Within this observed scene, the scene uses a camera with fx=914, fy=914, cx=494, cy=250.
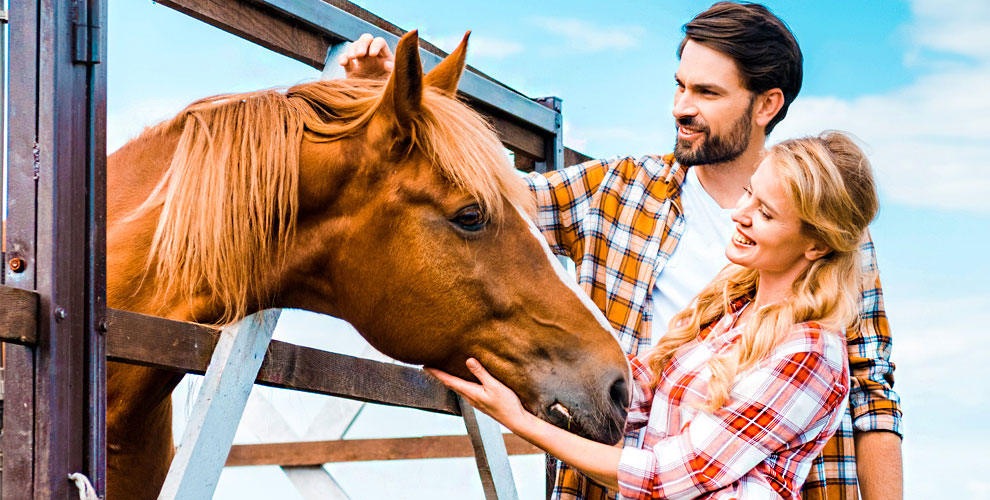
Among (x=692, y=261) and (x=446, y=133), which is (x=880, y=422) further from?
(x=446, y=133)

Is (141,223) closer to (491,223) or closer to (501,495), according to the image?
(491,223)

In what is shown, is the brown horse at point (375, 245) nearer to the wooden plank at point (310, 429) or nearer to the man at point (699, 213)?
the man at point (699, 213)

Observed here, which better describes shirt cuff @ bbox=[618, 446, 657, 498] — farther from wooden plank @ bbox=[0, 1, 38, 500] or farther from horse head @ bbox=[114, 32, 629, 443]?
wooden plank @ bbox=[0, 1, 38, 500]

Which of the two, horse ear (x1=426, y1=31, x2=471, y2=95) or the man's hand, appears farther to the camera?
the man's hand

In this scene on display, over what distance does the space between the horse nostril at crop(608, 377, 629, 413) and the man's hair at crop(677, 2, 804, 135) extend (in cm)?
115

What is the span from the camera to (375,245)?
1791mm

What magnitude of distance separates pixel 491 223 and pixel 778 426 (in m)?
0.67

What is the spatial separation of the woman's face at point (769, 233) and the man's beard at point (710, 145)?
0.48m

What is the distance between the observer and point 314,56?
8.20ft

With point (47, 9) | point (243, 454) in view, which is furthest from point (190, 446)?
point (243, 454)

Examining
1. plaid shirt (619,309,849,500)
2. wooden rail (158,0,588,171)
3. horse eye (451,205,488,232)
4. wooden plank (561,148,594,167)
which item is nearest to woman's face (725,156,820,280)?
plaid shirt (619,309,849,500)

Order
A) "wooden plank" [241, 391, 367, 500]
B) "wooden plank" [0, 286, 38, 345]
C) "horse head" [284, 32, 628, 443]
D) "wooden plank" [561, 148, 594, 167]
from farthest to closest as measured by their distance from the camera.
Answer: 1. "wooden plank" [241, 391, 367, 500]
2. "wooden plank" [561, 148, 594, 167]
3. "horse head" [284, 32, 628, 443]
4. "wooden plank" [0, 286, 38, 345]

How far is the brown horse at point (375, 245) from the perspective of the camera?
69.4 inches

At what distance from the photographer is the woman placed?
1.70m
